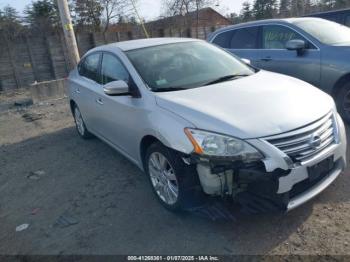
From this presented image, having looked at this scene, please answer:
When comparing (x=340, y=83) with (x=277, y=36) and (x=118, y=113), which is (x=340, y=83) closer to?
(x=277, y=36)

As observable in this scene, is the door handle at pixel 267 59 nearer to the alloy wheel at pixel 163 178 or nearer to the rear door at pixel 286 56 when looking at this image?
the rear door at pixel 286 56

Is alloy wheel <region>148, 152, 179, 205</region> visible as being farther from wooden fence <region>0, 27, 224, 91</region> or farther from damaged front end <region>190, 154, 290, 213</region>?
wooden fence <region>0, 27, 224, 91</region>

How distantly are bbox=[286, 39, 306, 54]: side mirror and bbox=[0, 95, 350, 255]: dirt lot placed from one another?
7.83 feet

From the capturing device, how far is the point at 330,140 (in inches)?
111

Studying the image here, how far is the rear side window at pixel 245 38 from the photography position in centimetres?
607

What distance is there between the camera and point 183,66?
3.72 meters

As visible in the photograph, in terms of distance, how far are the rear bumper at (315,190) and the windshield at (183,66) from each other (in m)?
1.46

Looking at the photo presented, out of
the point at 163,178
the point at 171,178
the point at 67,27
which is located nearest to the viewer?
the point at 171,178

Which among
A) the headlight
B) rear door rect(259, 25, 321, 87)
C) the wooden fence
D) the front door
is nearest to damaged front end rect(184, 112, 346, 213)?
the headlight

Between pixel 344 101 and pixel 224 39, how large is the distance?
2881 millimetres

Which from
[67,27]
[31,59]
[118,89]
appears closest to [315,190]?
[118,89]

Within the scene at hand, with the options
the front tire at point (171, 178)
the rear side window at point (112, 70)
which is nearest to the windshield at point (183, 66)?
the rear side window at point (112, 70)

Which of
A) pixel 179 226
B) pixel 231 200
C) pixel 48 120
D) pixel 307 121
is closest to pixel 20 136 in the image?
pixel 48 120

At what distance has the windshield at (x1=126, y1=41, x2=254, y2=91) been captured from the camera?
11.3ft
